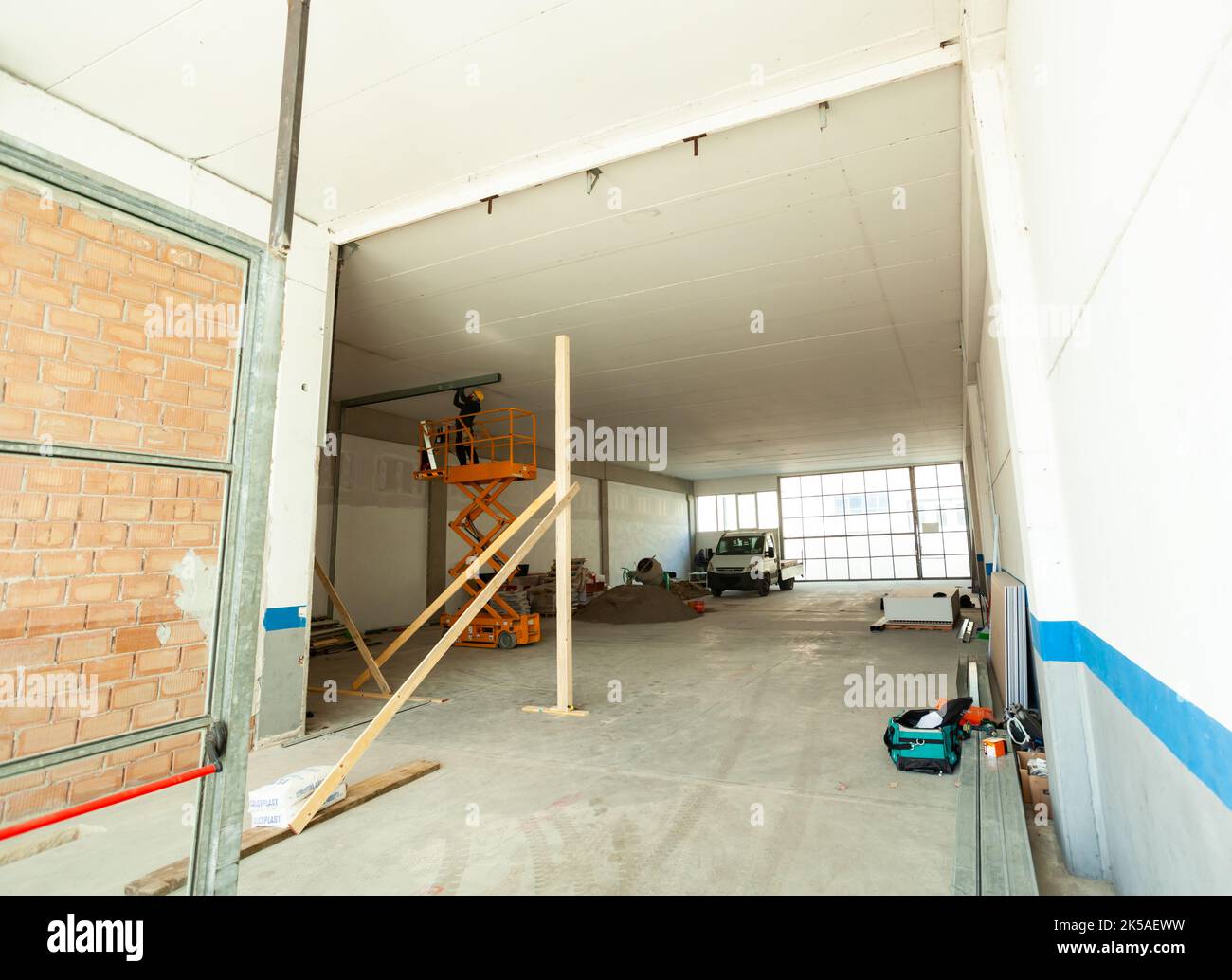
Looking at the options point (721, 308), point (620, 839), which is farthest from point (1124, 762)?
point (721, 308)

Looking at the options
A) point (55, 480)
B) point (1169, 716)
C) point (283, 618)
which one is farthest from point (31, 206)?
point (1169, 716)

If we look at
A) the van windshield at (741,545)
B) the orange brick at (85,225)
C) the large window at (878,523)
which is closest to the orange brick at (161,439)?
the orange brick at (85,225)

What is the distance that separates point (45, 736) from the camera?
344 cm

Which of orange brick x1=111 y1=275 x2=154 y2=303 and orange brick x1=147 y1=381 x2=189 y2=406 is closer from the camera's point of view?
orange brick x1=111 y1=275 x2=154 y2=303

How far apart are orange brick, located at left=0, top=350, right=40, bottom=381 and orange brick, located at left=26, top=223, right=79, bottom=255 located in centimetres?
60

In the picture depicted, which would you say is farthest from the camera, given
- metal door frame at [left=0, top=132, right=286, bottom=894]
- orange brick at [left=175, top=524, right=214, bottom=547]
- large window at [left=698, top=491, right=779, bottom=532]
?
large window at [left=698, top=491, right=779, bottom=532]

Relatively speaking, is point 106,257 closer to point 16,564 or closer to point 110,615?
point 16,564

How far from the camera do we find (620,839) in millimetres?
2941

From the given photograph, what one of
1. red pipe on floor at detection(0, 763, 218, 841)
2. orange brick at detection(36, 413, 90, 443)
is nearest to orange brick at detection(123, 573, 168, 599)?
orange brick at detection(36, 413, 90, 443)

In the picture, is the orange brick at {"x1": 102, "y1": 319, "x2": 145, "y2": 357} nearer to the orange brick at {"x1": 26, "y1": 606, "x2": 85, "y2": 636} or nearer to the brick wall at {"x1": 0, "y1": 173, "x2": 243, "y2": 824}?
the brick wall at {"x1": 0, "y1": 173, "x2": 243, "y2": 824}

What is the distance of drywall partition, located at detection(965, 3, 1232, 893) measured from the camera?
1169 millimetres

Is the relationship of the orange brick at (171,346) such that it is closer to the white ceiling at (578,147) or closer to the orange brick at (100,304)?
the orange brick at (100,304)

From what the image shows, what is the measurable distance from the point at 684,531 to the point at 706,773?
20545 mm

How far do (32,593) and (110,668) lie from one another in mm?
577
